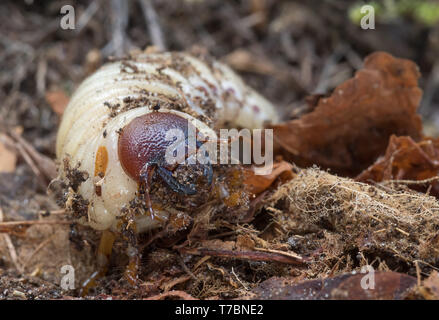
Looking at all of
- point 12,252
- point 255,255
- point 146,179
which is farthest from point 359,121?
point 12,252

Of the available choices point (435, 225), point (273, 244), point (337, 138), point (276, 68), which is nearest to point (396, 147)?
point (337, 138)

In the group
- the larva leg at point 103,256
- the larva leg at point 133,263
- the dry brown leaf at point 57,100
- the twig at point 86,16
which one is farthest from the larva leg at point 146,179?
the twig at point 86,16

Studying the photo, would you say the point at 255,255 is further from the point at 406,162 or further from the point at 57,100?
the point at 57,100

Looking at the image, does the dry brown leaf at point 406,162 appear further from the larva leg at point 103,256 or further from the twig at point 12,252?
the twig at point 12,252

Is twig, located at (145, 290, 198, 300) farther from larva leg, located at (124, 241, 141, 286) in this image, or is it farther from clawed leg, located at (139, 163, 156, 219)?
clawed leg, located at (139, 163, 156, 219)

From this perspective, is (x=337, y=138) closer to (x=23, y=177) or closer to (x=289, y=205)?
(x=289, y=205)

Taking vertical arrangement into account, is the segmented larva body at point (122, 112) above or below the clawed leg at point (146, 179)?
above

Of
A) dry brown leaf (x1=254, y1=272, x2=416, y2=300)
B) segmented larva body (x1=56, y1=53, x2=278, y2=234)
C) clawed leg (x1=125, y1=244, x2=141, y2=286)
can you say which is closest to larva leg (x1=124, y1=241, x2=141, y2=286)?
clawed leg (x1=125, y1=244, x2=141, y2=286)

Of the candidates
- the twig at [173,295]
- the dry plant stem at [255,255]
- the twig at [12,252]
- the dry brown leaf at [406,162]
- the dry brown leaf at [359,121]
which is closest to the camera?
the twig at [173,295]
